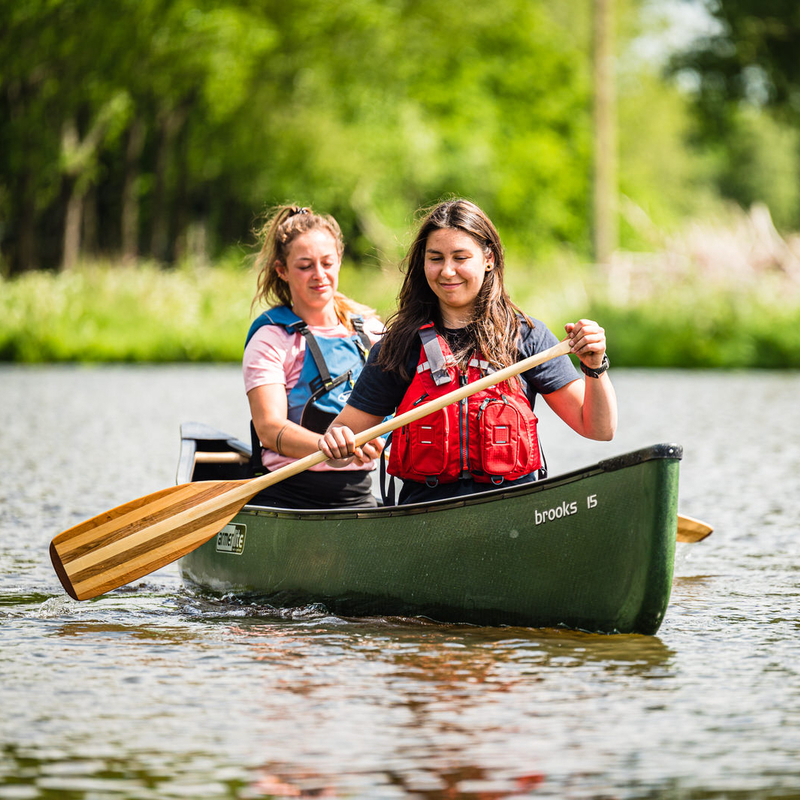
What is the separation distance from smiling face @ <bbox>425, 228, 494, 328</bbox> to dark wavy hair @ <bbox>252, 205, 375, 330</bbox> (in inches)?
37.7

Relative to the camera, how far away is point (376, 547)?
195 inches

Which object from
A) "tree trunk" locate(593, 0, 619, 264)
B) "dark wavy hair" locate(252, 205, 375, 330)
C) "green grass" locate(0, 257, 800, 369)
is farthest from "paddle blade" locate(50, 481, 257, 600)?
"tree trunk" locate(593, 0, 619, 264)

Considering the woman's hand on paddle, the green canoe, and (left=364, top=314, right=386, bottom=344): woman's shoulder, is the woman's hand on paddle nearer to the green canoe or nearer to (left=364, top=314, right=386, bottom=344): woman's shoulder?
the green canoe

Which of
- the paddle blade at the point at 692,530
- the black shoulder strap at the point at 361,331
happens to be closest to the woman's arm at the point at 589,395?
the black shoulder strap at the point at 361,331

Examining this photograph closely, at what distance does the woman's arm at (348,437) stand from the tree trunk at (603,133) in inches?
686

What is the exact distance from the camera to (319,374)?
548 centimetres

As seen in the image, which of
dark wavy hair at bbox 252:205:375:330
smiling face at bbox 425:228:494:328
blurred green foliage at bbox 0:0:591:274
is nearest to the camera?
smiling face at bbox 425:228:494:328

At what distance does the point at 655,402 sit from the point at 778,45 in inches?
724

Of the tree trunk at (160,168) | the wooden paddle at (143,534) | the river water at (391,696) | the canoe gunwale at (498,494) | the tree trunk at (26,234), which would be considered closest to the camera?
the river water at (391,696)

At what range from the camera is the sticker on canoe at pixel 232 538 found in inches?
216

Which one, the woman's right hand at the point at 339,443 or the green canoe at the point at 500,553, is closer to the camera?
the green canoe at the point at 500,553

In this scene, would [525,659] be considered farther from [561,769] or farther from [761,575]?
[761,575]

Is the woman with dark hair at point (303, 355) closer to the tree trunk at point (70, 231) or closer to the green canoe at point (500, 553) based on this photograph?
the green canoe at point (500, 553)

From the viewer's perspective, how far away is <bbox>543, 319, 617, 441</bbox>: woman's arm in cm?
432
